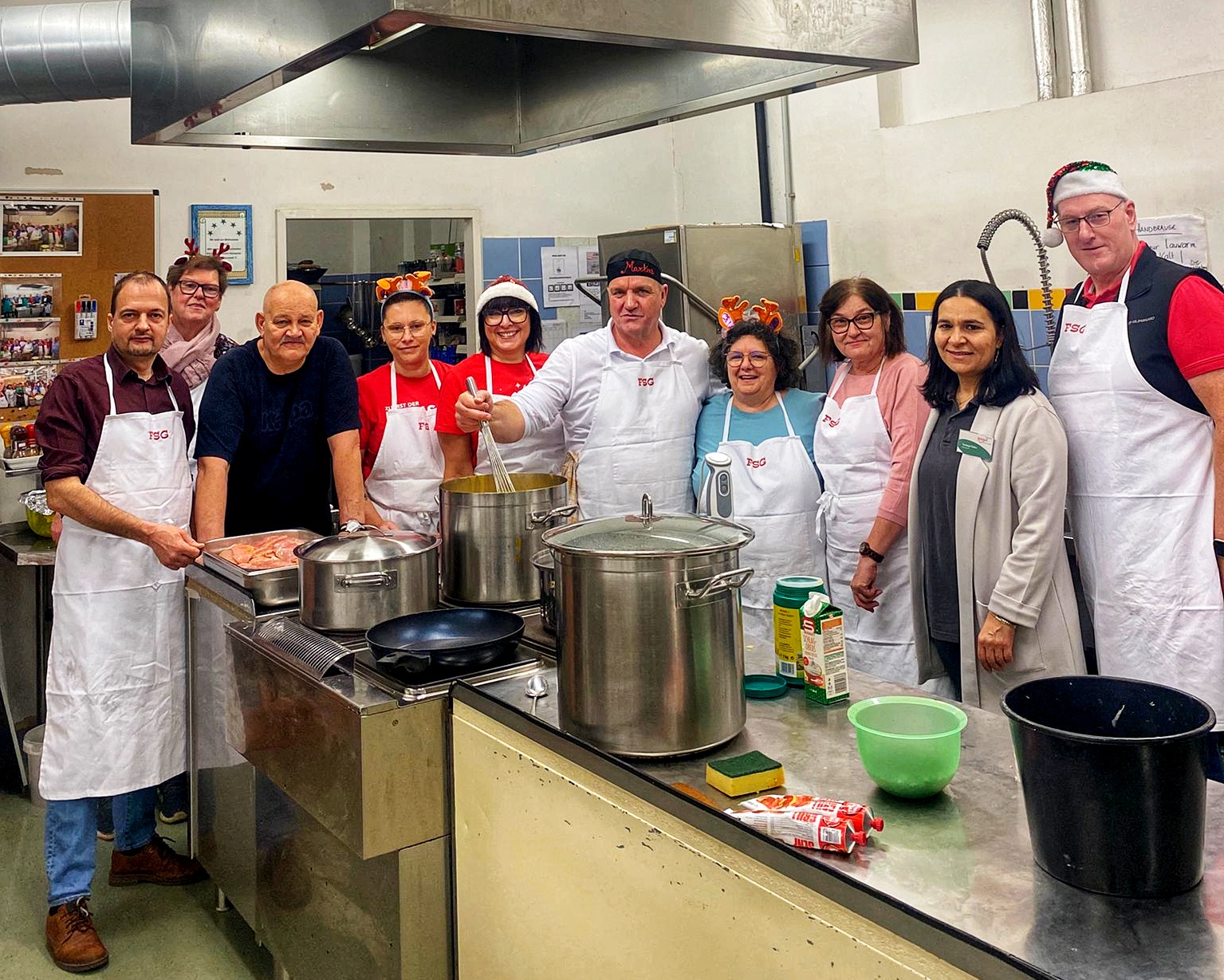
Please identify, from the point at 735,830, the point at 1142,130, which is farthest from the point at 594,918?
the point at 1142,130

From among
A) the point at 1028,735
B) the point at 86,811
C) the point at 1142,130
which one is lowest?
the point at 86,811

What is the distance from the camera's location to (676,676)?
1.41 m

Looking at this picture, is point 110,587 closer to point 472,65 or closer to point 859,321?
point 472,65

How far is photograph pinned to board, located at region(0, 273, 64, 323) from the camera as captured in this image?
419 centimetres

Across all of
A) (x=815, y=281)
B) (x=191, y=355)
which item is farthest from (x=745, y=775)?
(x=815, y=281)

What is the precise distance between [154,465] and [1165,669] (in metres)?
2.52

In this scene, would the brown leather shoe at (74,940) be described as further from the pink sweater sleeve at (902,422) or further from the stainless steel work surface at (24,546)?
the pink sweater sleeve at (902,422)

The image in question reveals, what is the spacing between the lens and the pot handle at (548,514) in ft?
6.92

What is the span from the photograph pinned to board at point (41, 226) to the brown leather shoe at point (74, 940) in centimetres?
280

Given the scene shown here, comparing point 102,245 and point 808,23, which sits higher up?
point 102,245

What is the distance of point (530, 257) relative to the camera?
5289 millimetres

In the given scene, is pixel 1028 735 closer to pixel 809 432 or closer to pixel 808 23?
pixel 808 23

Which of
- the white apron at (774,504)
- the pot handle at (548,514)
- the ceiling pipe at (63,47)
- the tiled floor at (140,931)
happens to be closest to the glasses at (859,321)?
the white apron at (774,504)

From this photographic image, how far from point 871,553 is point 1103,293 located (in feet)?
2.75
